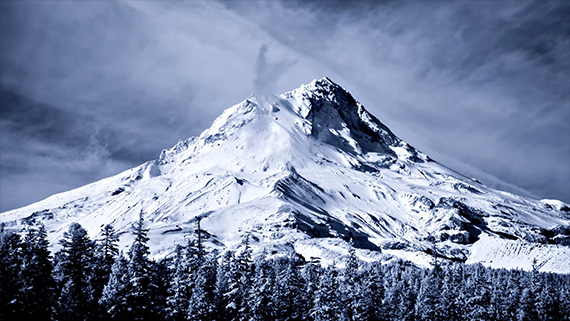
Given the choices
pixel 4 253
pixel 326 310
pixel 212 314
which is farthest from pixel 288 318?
pixel 4 253

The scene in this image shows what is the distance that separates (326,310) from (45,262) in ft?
117

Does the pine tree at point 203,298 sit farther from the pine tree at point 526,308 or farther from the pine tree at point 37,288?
the pine tree at point 526,308

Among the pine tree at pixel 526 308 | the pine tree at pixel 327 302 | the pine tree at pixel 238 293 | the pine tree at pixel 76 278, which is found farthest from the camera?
the pine tree at pixel 526 308

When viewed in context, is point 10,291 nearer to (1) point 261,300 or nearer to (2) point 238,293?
(2) point 238,293

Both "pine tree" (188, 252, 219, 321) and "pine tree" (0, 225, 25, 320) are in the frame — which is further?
"pine tree" (188, 252, 219, 321)

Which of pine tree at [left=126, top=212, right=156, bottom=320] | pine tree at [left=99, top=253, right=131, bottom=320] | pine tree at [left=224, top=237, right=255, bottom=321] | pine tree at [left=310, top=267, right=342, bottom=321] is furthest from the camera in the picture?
pine tree at [left=224, top=237, right=255, bottom=321]

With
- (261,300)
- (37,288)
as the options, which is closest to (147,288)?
(37,288)

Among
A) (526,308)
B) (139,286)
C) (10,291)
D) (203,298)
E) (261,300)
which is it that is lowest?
(526,308)

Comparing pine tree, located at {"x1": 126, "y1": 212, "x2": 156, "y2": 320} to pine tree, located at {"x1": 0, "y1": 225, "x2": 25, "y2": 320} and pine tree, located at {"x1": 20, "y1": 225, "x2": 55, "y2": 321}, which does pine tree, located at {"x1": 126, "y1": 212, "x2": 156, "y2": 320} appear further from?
pine tree, located at {"x1": 0, "y1": 225, "x2": 25, "y2": 320}

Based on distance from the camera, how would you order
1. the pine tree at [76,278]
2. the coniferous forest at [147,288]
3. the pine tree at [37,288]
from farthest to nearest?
the pine tree at [76,278] → the coniferous forest at [147,288] → the pine tree at [37,288]

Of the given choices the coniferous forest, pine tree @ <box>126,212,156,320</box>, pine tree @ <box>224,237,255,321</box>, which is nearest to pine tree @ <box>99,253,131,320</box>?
the coniferous forest

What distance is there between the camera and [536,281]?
120188 millimetres

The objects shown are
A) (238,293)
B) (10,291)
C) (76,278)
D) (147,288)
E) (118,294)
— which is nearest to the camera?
(10,291)

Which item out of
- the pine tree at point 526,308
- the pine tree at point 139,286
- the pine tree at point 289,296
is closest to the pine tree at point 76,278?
the pine tree at point 139,286
